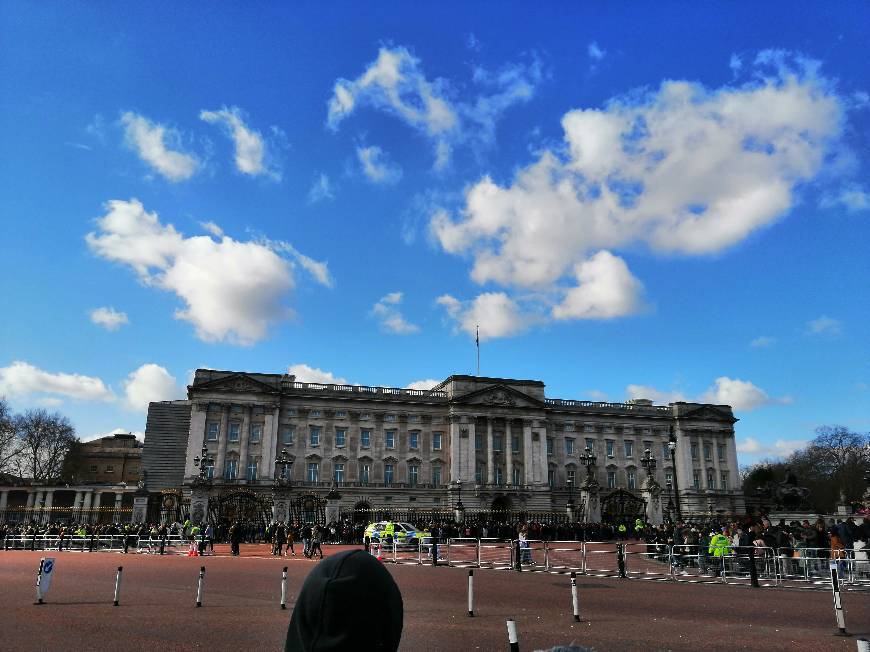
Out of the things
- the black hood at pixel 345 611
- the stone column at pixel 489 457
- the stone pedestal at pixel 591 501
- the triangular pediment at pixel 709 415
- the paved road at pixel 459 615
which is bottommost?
the paved road at pixel 459 615

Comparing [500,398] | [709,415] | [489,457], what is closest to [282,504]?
[489,457]

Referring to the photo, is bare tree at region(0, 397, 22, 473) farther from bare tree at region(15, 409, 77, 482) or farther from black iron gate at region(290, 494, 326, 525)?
black iron gate at region(290, 494, 326, 525)

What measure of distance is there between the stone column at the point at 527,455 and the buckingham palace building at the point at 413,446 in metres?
0.12

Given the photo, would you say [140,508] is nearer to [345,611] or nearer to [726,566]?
[726,566]

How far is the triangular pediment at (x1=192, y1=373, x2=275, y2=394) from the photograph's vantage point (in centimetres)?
6962

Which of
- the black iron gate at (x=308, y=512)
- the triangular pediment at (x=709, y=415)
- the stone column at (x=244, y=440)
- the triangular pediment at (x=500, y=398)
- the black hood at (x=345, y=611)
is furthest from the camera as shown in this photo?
the triangular pediment at (x=709, y=415)

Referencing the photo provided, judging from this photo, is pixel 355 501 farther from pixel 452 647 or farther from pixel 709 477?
pixel 452 647

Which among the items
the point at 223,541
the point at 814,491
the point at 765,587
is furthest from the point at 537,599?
the point at 814,491

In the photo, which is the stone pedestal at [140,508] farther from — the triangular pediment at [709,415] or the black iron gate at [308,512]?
the triangular pediment at [709,415]

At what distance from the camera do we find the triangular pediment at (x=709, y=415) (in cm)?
8456

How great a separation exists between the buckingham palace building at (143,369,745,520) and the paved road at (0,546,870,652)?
49.2m

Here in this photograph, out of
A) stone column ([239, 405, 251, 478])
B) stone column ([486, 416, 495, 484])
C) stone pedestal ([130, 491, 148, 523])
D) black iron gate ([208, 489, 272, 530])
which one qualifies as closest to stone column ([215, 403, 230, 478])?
stone column ([239, 405, 251, 478])

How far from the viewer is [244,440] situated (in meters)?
69.4

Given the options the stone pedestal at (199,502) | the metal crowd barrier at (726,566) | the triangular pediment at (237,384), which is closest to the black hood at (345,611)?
the metal crowd barrier at (726,566)
